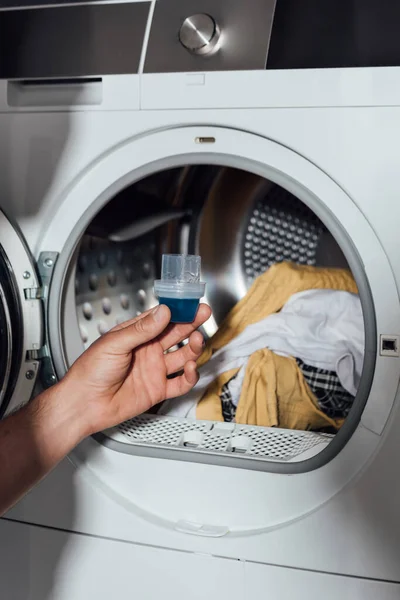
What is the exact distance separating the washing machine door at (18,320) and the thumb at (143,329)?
24 cm

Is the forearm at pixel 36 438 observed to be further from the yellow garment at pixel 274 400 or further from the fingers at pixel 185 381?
the yellow garment at pixel 274 400

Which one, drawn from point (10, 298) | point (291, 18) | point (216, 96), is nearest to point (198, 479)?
point (10, 298)

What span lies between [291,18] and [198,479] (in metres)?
0.65

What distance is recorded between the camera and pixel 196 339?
925 millimetres

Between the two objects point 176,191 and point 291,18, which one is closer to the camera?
point 291,18

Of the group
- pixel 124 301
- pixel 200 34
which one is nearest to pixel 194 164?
pixel 200 34

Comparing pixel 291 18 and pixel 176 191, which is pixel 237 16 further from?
pixel 176 191

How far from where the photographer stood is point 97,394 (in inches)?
36.9

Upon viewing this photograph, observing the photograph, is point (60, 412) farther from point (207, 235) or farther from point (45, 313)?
point (207, 235)

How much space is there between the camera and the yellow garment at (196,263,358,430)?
1160 millimetres

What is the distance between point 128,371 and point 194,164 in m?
0.33

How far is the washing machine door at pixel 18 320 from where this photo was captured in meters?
1.06

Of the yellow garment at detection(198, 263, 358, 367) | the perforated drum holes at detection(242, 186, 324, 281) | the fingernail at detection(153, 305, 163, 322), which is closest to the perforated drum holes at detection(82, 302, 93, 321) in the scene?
the yellow garment at detection(198, 263, 358, 367)

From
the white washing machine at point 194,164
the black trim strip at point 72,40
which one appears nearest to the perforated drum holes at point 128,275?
the white washing machine at point 194,164
